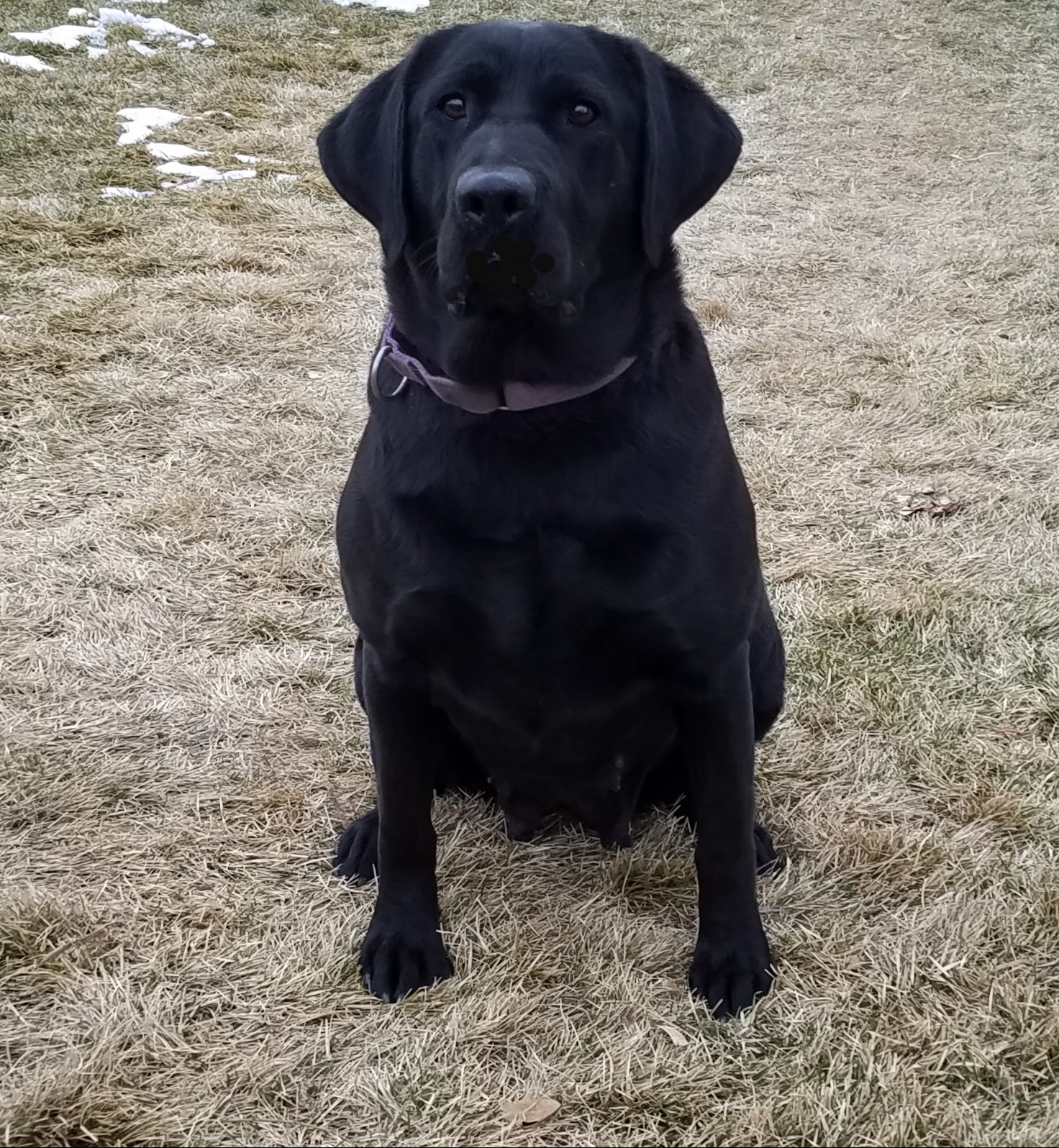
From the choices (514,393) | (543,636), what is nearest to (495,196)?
(514,393)

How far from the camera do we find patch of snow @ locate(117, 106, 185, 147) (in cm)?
648

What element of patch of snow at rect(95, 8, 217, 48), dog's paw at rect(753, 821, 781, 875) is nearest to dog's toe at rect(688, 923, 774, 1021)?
dog's paw at rect(753, 821, 781, 875)

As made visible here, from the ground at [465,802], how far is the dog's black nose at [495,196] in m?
1.18

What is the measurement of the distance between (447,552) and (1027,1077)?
1.13m

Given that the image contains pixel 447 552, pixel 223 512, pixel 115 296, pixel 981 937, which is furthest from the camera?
pixel 115 296

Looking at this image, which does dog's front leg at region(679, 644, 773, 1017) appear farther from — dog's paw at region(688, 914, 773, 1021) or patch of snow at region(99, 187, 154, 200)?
patch of snow at region(99, 187, 154, 200)

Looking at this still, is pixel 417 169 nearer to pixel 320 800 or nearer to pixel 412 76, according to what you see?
pixel 412 76

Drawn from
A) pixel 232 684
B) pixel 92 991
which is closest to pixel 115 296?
pixel 232 684

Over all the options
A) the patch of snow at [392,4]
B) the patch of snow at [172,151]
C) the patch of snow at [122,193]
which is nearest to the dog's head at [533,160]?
the patch of snow at [122,193]

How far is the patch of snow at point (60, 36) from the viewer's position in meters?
7.74

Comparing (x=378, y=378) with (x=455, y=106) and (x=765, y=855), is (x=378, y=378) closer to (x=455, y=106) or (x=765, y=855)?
(x=455, y=106)

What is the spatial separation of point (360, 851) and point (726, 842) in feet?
2.28

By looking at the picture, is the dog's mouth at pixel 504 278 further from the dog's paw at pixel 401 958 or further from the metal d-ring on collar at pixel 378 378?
the dog's paw at pixel 401 958

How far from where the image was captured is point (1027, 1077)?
1.73m
